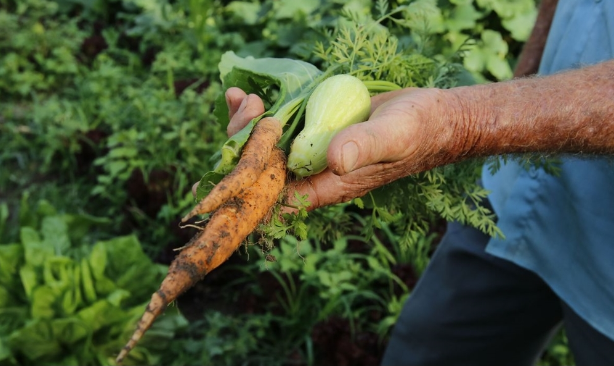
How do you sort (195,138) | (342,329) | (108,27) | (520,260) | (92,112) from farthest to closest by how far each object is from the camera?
(108,27) < (92,112) < (195,138) < (342,329) < (520,260)

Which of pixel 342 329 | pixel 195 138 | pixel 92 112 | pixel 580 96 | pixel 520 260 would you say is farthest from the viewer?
pixel 92 112

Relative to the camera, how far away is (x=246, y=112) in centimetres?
162

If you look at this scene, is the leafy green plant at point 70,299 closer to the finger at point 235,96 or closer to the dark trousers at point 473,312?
the dark trousers at point 473,312

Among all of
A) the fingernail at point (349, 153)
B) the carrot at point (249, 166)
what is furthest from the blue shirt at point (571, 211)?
the carrot at point (249, 166)

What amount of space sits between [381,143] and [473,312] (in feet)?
3.93

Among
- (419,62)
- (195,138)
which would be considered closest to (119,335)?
(195,138)

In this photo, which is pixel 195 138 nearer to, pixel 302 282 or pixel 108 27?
pixel 302 282

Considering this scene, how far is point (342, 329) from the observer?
299cm

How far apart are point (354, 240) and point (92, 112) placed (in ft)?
7.28

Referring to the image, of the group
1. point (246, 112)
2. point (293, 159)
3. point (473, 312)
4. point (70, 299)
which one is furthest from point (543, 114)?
point (70, 299)

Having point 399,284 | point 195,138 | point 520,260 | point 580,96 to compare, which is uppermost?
point 580,96

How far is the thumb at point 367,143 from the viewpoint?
49.7 inches

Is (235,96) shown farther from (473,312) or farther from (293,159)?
(473,312)

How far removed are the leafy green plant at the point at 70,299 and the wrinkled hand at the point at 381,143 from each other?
150 cm
